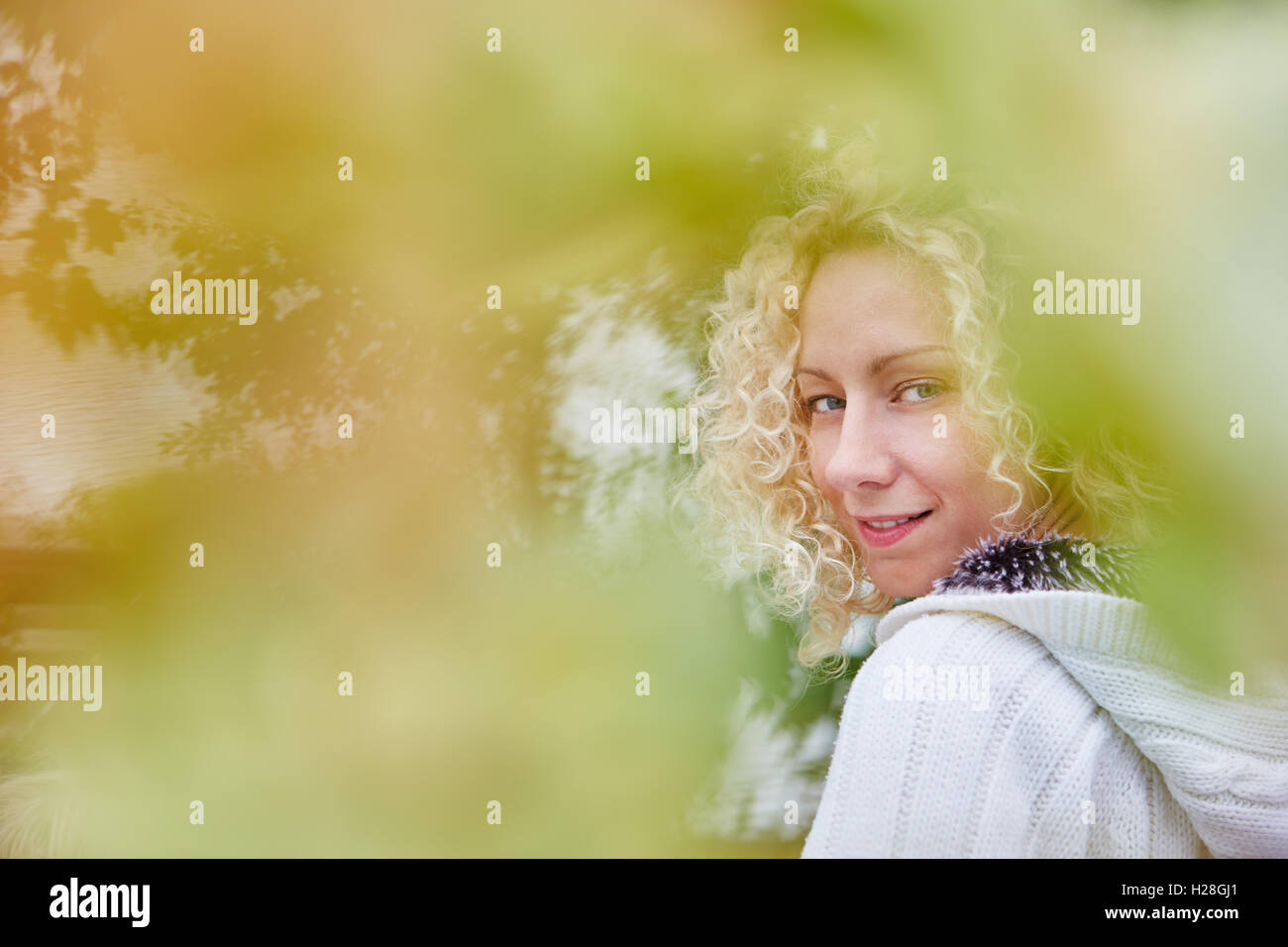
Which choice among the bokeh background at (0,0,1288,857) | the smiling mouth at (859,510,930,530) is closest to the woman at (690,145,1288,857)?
the smiling mouth at (859,510,930,530)

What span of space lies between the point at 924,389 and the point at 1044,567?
0.29 m

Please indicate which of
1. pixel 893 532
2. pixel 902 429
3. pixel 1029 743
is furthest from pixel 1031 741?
pixel 902 429

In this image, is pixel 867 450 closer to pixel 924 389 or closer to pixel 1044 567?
pixel 924 389

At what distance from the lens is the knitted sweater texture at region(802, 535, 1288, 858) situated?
1.29 m

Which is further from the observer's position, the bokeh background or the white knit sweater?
the bokeh background

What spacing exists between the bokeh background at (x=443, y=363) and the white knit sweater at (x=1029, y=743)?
32 centimetres

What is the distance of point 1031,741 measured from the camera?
1.31 metres

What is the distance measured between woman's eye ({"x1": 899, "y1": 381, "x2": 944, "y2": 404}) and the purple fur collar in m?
0.22

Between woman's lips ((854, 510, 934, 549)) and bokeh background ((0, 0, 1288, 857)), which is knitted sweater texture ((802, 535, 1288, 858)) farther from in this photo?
bokeh background ((0, 0, 1288, 857))

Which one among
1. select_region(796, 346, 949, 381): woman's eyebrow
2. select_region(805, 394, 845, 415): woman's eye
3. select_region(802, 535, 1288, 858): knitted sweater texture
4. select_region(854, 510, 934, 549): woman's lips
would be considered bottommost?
select_region(802, 535, 1288, 858): knitted sweater texture

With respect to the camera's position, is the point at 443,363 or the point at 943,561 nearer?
the point at 943,561

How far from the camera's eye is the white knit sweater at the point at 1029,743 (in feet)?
4.24

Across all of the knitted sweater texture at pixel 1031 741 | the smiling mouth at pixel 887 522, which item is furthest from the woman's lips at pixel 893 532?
the knitted sweater texture at pixel 1031 741

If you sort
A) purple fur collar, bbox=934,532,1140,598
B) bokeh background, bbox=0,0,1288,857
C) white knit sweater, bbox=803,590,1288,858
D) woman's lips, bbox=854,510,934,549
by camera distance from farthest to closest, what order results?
1. bokeh background, bbox=0,0,1288,857
2. woman's lips, bbox=854,510,934,549
3. purple fur collar, bbox=934,532,1140,598
4. white knit sweater, bbox=803,590,1288,858
